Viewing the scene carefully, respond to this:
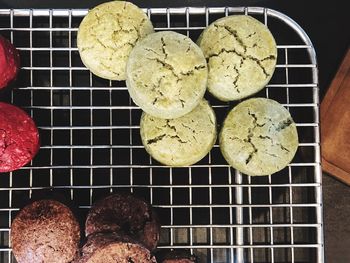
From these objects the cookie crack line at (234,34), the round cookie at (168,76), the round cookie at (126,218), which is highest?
the cookie crack line at (234,34)

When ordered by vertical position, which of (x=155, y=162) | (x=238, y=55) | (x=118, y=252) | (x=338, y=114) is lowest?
(x=118, y=252)

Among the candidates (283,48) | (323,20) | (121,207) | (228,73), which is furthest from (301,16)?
(121,207)

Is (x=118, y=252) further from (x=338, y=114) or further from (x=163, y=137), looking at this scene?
(x=338, y=114)

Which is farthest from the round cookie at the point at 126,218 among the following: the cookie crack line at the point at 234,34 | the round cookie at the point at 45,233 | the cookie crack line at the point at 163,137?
the cookie crack line at the point at 234,34

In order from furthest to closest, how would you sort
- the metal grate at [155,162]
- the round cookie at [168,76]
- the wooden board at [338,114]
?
the wooden board at [338,114] < the metal grate at [155,162] < the round cookie at [168,76]

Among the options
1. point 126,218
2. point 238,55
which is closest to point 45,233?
point 126,218

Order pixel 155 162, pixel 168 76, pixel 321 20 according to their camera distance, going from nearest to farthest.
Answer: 1. pixel 168 76
2. pixel 155 162
3. pixel 321 20

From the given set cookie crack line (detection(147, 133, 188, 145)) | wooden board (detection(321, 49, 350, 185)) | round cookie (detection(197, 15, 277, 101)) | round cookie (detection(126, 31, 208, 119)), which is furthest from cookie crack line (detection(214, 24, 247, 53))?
wooden board (detection(321, 49, 350, 185))

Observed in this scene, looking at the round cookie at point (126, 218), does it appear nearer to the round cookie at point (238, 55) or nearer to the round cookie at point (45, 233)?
the round cookie at point (45, 233)

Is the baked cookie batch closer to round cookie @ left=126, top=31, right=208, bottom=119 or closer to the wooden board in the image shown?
round cookie @ left=126, top=31, right=208, bottom=119
